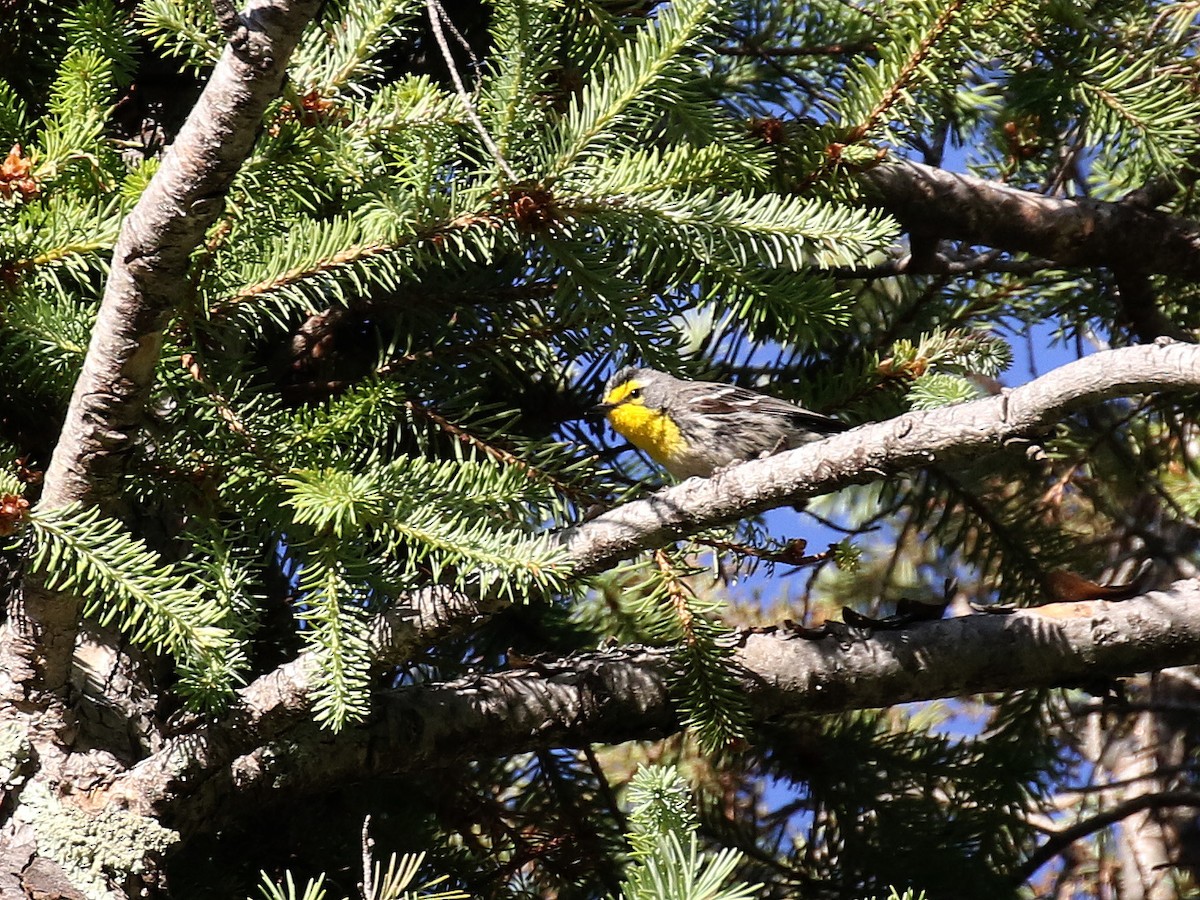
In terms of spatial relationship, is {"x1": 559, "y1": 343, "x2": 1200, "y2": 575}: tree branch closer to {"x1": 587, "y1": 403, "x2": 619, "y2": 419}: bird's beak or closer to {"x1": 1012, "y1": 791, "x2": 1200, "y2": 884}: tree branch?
{"x1": 587, "y1": 403, "x2": 619, "y2": 419}: bird's beak

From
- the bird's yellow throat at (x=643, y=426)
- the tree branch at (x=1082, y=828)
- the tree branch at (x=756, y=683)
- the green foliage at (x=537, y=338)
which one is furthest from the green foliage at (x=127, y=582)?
the tree branch at (x=1082, y=828)

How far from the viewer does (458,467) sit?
6.27ft

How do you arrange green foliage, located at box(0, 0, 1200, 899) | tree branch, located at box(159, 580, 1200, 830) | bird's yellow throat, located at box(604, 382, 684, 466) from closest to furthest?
green foliage, located at box(0, 0, 1200, 899) → tree branch, located at box(159, 580, 1200, 830) → bird's yellow throat, located at box(604, 382, 684, 466)

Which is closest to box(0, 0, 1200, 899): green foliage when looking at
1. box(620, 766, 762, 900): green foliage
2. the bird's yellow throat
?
box(620, 766, 762, 900): green foliage

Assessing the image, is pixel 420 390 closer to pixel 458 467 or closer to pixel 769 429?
pixel 458 467

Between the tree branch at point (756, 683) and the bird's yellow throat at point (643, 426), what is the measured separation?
2.58ft

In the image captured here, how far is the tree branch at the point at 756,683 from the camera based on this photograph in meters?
2.05

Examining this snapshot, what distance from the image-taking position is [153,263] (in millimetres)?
1546

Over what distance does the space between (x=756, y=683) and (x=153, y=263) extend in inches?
48.9

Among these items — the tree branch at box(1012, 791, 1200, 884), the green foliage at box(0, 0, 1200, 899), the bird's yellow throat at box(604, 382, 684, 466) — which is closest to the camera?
the green foliage at box(0, 0, 1200, 899)

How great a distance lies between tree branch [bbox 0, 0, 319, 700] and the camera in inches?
56.4

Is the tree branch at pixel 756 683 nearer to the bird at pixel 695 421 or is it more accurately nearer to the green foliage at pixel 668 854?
the bird at pixel 695 421

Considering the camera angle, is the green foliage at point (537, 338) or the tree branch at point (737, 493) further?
the green foliage at point (537, 338)

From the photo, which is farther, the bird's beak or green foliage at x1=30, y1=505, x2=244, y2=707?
the bird's beak
